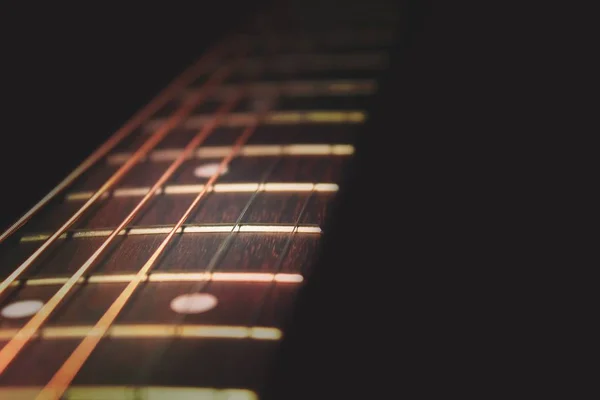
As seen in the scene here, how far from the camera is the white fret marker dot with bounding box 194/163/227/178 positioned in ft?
3.49

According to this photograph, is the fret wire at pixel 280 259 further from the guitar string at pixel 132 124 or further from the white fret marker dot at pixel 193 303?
the guitar string at pixel 132 124

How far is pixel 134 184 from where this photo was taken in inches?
41.8

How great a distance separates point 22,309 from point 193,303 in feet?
0.78

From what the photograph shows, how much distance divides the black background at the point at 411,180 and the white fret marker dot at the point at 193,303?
121mm

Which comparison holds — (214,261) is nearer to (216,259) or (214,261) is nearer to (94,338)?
(216,259)

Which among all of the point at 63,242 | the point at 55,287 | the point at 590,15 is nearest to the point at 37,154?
the point at 63,242

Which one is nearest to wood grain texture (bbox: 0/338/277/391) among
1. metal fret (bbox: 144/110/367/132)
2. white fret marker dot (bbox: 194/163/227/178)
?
white fret marker dot (bbox: 194/163/227/178)

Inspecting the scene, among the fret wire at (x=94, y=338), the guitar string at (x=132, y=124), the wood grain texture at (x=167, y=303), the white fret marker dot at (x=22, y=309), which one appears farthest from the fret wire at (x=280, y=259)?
the guitar string at (x=132, y=124)

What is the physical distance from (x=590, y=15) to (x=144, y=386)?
74.2 inches

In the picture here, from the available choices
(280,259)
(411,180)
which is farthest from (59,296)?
(411,180)

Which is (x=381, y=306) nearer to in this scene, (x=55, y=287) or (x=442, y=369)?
(x=442, y=369)

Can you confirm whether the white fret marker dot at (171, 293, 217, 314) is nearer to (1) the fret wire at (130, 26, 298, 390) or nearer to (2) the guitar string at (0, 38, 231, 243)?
(1) the fret wire at (130, 26, 298, 390)

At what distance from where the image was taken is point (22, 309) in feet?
2.45

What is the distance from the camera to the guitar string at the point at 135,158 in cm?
84
